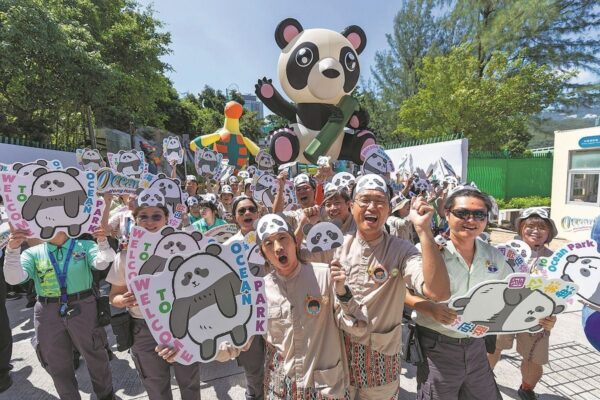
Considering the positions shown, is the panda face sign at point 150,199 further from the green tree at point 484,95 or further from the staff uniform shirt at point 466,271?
the green tree at point 484,95

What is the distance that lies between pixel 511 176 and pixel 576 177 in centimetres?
431

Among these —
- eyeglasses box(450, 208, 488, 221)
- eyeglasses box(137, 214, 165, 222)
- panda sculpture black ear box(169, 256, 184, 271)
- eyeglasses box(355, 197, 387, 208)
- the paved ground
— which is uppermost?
eyeglasses box(355, 197, 387, 208)

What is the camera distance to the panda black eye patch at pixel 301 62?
826 cm

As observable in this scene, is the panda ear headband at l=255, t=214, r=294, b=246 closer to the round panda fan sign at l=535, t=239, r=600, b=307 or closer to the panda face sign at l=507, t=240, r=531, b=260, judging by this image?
the round panda fan sign at l=535, t=239, r=600, b=307

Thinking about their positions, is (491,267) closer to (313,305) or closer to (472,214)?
(472,214)

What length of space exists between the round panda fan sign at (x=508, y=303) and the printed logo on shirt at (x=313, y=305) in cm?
70

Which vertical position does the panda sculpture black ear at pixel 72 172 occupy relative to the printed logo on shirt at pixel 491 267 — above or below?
above

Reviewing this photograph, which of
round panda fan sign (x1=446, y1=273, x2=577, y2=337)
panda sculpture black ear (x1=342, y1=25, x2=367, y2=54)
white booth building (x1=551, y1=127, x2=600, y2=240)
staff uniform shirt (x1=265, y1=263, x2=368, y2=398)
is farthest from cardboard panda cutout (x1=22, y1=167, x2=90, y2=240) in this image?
white booth building (x1=551, y1=127, x2=600, y2=240)

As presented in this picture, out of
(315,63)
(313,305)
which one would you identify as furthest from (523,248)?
(315,63)

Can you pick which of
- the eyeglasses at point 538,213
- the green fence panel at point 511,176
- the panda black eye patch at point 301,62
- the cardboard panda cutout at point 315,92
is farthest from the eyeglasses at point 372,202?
the green fence panel at point 511,176

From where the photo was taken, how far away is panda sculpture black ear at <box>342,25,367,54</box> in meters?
9.10

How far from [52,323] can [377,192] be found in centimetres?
262

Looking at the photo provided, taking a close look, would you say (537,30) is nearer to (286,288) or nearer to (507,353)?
(507,353)

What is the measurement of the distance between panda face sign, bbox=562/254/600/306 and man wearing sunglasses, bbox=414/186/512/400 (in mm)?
474
